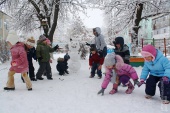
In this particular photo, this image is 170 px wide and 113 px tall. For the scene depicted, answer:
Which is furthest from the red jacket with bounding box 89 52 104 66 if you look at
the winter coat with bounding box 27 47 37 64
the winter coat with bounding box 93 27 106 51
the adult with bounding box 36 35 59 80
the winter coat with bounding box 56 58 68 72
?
the winter coat with bounding box 27 47 37 64

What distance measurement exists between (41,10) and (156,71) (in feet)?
47.1

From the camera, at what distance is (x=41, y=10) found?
688 inches

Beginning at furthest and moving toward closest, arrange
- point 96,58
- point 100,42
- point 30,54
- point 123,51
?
point 100,42 < point 96,58 < point 30,54 < point 123,51

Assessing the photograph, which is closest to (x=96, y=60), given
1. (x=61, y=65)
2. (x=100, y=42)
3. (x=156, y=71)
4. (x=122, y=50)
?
(x=100, y=42)

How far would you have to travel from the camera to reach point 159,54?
4.60m

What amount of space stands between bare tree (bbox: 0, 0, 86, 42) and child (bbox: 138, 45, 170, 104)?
40.3ft

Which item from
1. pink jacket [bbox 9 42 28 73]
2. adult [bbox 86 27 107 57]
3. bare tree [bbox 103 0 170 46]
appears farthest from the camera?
bare tree [bbox 103 0 170 46]

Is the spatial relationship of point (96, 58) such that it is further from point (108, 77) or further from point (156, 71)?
point (156, 71)

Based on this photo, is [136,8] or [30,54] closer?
[30,54]

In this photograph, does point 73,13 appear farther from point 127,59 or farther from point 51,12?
point 127,59

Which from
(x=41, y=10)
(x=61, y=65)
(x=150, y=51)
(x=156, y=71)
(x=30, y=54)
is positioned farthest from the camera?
(x=41, y=10)

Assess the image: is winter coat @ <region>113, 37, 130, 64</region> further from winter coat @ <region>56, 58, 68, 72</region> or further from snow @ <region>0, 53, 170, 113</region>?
winter coat @ <region>56, 58, 68, 72</region>

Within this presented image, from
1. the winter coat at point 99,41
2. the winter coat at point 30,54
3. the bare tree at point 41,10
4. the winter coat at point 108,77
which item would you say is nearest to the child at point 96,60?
the winter coat at point 99,41

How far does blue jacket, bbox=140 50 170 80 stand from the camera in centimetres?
443
